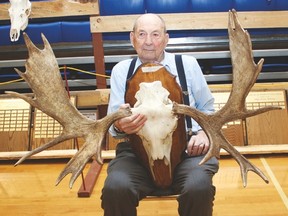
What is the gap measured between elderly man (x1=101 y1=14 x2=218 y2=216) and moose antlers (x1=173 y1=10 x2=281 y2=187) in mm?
167

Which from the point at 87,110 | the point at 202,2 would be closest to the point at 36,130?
the point at 87,110

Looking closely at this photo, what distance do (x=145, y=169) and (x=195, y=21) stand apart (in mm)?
1889

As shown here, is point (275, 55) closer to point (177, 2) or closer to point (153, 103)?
point (177, 2)

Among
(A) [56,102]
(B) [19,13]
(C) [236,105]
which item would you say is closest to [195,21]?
(B) [19,13]

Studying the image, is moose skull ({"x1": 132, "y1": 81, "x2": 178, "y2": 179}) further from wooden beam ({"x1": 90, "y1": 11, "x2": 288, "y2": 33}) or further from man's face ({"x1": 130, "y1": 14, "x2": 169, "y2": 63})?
wooden beam ({"x1": 90, "y1": 11, "x2": 288, "y2": 33})

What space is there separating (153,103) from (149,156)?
240 mm

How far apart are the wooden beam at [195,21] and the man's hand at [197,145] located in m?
Result: 1.71

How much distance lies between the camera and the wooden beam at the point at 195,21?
132 inches

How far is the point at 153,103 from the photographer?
5.40ft

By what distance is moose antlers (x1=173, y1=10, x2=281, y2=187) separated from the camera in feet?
5.21

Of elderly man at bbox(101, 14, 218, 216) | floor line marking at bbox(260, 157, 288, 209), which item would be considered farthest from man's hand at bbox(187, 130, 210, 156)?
floor line marking at bbox(260, 157, 288, 209)

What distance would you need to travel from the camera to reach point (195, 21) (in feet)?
11.2

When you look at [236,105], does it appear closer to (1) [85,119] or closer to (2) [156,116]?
(2) [156,116]

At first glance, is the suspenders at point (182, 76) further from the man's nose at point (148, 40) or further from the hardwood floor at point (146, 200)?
the hardwood floor at point (146, 200)
